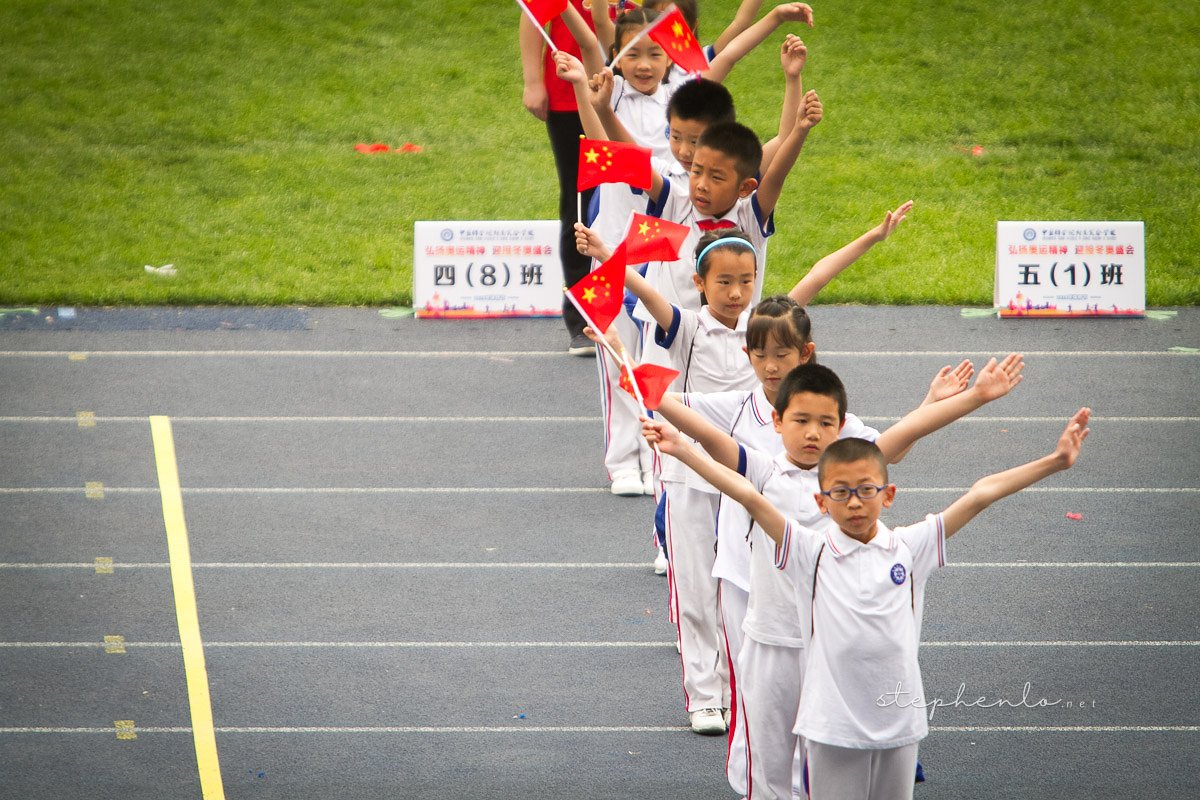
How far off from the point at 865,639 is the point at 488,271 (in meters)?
6.31

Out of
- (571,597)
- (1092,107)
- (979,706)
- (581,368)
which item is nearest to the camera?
(979,706)

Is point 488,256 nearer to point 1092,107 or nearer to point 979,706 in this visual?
point 979,706

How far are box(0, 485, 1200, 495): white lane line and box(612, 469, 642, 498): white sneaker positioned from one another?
3.9 inches

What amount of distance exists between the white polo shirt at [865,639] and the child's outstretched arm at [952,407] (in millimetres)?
356

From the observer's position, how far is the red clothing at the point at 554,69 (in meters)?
7.55

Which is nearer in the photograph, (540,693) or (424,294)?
(540,693)

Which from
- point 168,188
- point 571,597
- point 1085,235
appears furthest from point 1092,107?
point 571,597

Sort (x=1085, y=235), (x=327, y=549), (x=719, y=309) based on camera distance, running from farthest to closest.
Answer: (x=1085, y=235)
(x=327, y=549)
(x=719, y=309)

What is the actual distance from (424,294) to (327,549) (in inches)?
130

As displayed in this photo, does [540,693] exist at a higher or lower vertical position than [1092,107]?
lower

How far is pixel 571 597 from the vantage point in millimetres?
6227

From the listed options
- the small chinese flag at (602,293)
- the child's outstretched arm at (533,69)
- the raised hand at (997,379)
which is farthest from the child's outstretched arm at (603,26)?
the raised hand at (997,379)
